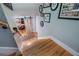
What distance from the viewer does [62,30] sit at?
Answer: 0.94 m

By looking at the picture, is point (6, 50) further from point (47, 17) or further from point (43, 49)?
point (47, 17)

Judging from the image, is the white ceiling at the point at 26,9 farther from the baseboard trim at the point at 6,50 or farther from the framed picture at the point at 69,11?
the baseboard trim at the point at 6,50

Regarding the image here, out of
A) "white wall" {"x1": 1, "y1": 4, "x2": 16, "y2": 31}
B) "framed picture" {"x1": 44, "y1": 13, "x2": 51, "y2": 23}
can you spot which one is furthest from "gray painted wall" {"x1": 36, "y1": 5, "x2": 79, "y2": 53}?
"white wall" {"x1": 1, "y1": 4, "x2": 16, "y2": 31}

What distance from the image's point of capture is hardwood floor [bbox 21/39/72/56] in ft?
3.07

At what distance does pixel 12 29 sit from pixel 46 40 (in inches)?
11.8

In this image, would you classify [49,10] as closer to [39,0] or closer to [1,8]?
[39,0]

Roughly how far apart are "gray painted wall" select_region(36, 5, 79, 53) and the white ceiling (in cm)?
7

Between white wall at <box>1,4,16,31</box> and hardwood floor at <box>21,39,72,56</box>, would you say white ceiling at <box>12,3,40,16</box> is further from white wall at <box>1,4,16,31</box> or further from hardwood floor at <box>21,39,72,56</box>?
hardwood floor at <box>21,39,72,56</box>

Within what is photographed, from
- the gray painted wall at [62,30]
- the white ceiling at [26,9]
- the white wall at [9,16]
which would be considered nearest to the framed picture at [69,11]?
the gray painted wall at [62,30]

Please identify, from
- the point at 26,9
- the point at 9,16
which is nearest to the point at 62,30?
the point at 26,9

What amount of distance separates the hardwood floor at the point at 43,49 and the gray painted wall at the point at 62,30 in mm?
60

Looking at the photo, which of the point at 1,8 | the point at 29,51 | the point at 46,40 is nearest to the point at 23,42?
the point at 29,51

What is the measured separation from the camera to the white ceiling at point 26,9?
917 millimetres

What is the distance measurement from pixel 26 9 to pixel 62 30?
0.34 meters
